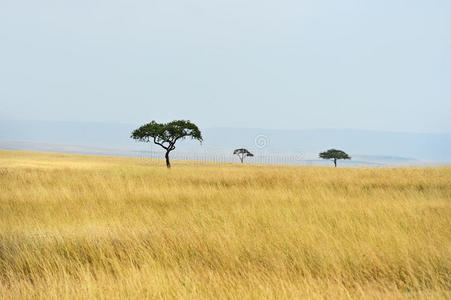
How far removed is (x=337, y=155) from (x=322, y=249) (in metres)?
86.3

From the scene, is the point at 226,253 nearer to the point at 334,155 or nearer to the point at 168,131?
the point at 168,131

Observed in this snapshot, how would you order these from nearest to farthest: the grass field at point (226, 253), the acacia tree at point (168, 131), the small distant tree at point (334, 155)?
the grass field at point (226, 253)
the acacia tree at point (168, 131)
the small distant tree at point (334, 155)

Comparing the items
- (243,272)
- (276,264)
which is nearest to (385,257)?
(276,264)

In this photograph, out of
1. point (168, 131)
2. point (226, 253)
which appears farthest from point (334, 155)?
point (226, 253)

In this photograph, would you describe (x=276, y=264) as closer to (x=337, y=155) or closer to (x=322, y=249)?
(x=322, y=249)

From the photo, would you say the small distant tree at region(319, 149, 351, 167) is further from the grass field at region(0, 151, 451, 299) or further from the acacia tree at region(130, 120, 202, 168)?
the grass field at region(0, 151, 451, 299)

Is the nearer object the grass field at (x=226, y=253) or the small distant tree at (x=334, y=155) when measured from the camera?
the grass field at (x=226, y=253)

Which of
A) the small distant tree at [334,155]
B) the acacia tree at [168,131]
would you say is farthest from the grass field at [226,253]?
the small distant tree at [334,155]

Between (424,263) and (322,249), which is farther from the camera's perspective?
(322,249)

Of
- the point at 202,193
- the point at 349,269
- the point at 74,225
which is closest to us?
the point at 349,269

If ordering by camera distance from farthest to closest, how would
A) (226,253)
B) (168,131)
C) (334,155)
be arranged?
(334,155)
(168,131)
(226,253)

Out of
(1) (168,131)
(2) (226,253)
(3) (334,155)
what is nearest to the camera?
(2) (226,253)

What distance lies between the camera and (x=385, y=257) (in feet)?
21.1

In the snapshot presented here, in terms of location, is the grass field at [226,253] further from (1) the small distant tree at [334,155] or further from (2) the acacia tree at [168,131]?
(1) the small distant tree at [334,155]
